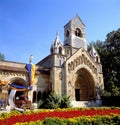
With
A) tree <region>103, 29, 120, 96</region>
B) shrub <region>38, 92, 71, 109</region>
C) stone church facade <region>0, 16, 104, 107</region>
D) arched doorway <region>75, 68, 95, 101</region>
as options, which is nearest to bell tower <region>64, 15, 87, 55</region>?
stone church facade <region>0, 16, 104, 107</region>

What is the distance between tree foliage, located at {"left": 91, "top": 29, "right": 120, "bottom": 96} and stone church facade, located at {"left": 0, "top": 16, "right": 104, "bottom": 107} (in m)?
6.82

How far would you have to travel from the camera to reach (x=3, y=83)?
23.3 m

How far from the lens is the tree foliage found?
127 feet

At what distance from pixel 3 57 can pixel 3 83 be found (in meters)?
37.4

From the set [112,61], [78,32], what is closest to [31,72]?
[78,32]

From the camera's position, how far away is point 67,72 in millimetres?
28734

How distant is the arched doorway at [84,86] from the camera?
31.9 meters

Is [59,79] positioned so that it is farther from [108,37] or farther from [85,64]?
[108,37]

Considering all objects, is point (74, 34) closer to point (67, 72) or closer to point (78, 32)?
point (78, 32)

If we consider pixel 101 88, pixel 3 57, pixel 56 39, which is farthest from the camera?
pixel 3 57

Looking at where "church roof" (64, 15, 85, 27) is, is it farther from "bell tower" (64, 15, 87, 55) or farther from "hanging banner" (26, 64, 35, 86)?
"hanging banner" (26, 64, 35, 86)

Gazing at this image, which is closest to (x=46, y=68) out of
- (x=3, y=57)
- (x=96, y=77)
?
(x=96, y=77)

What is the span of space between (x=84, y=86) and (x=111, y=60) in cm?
1247

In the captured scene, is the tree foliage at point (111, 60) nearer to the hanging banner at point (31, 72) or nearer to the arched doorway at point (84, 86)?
the arched doorway at point (84, 86)
